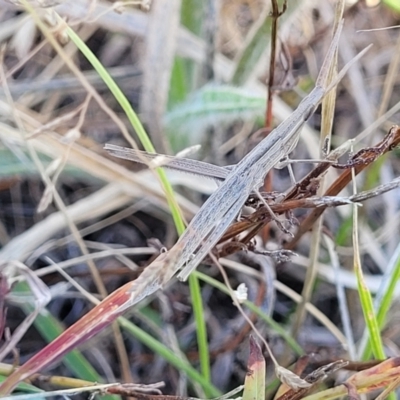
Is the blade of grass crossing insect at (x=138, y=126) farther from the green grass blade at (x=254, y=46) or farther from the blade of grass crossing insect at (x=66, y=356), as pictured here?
the green grass blade at (x=254, y=46)

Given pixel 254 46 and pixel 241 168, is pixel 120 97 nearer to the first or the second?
pixel 241 168

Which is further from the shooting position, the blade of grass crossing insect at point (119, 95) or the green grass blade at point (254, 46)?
the green grass blade at point (254, 46)

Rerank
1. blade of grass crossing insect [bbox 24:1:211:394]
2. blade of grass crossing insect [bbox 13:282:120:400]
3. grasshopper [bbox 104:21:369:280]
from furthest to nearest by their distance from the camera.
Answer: blade of grass crossing insect [bbox 13:282:120:400] → blade of grass crossing insect [bbox 24:1:211:394] → grasshopper [bbox 104:21:369:280]

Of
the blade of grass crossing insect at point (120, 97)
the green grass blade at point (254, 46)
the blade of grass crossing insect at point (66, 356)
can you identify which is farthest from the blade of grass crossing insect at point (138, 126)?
the green grass blade at point (254, 46)

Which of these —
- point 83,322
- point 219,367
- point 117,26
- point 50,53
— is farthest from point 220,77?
point 83,322

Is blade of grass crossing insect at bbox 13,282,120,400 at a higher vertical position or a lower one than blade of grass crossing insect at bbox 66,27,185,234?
lower

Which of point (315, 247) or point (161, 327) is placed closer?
point (315, 247)

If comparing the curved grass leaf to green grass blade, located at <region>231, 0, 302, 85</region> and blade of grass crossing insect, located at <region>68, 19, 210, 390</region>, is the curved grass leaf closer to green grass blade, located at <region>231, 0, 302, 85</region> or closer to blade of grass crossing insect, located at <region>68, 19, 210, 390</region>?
green grass blade, located at <region>231, 0, 302, 85</region>

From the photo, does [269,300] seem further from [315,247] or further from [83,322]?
[83,322]

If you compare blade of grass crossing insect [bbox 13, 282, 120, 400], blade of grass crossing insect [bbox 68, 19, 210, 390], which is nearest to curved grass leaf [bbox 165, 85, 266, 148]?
blade of grass crossing insect [bbox 68, 19, 210, 390]

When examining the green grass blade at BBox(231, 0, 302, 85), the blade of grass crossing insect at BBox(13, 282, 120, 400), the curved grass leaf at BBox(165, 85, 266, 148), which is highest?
the green grass blade at BBox(231, 0, 302, 85)

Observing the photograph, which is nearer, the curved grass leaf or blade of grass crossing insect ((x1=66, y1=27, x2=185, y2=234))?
blade of grass crossing insect ((x1=66, y1=27, x2=185, y2=234))
